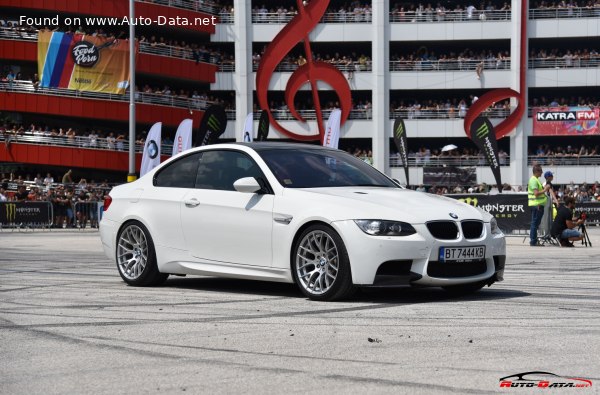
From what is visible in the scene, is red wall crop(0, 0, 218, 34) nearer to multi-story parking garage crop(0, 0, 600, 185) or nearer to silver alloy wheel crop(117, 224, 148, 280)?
multi-story parking garage crop(0, 0, 600, 185)

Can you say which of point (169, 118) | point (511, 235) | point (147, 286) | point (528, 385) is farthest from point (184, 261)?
point (169, 118)

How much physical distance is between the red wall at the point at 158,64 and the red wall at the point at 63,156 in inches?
192

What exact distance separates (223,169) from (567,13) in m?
52.0

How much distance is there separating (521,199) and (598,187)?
17768mm

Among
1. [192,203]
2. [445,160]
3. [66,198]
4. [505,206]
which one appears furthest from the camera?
[445,160]

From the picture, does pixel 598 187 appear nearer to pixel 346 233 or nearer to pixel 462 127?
pixel 462 127

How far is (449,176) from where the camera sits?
1879 inches

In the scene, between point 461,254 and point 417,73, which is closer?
point 461,254

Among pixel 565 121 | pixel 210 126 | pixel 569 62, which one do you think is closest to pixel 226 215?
pixel 210 126

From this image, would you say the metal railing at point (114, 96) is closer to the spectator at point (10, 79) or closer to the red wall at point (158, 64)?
the spectator at point (10, 79)

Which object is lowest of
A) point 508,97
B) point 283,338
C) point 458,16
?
point 283,338

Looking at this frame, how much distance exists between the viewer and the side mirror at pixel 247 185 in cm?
996

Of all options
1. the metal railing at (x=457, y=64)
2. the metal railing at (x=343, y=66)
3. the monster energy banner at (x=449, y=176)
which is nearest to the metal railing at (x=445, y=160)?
the metal railing at (x=457, y=64)

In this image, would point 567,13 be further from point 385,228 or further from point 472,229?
point 385,228
